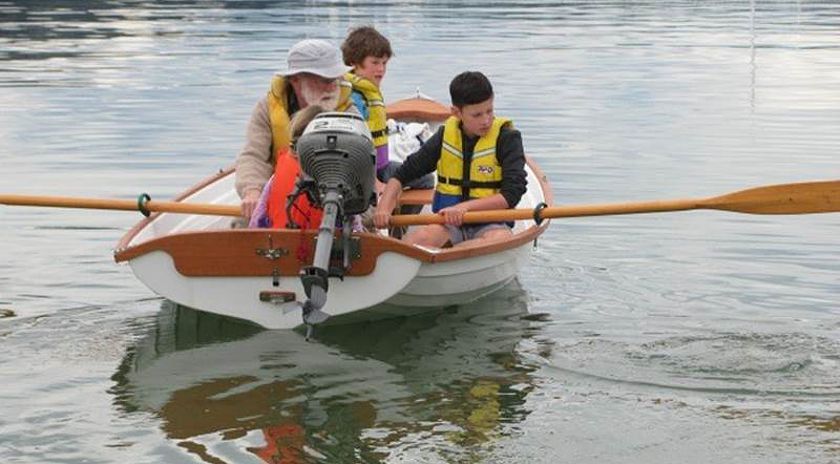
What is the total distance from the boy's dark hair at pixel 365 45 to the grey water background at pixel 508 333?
1656 mm

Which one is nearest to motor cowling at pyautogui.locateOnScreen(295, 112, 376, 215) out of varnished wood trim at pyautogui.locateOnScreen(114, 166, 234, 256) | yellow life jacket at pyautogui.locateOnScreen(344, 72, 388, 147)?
varnished wood trim at pyautogui.locateOnScreen(114, 166, 234, 256)

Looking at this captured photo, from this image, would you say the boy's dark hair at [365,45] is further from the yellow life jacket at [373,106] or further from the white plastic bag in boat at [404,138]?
the white plastic bag in boat at [404,138]

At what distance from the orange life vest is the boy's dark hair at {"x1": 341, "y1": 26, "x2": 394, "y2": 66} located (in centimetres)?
224

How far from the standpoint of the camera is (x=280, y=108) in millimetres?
8773

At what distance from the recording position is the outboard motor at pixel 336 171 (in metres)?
7.43

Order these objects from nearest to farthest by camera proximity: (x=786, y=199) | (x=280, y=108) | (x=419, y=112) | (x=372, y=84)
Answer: (x=786, y=199) → (x=280, y=108) → (x=372, y=84) → (x=419, y=112)

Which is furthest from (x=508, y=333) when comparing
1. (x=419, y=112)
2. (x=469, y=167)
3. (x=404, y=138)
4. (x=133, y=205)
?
(x=419, y=112)

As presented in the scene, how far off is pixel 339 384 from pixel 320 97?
1757 millimetres

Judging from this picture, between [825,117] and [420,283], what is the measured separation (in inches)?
456

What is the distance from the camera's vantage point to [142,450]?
6.56 metres

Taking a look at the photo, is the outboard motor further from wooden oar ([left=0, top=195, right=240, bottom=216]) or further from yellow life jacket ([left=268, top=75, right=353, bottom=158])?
yellow life jacket ([left=268, top=75, right=353, bottom=158])

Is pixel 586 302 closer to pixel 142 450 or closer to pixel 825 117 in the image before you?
pixel 142 450

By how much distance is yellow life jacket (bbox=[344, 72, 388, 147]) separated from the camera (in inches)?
396

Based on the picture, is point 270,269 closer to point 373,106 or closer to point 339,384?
point 339,384
